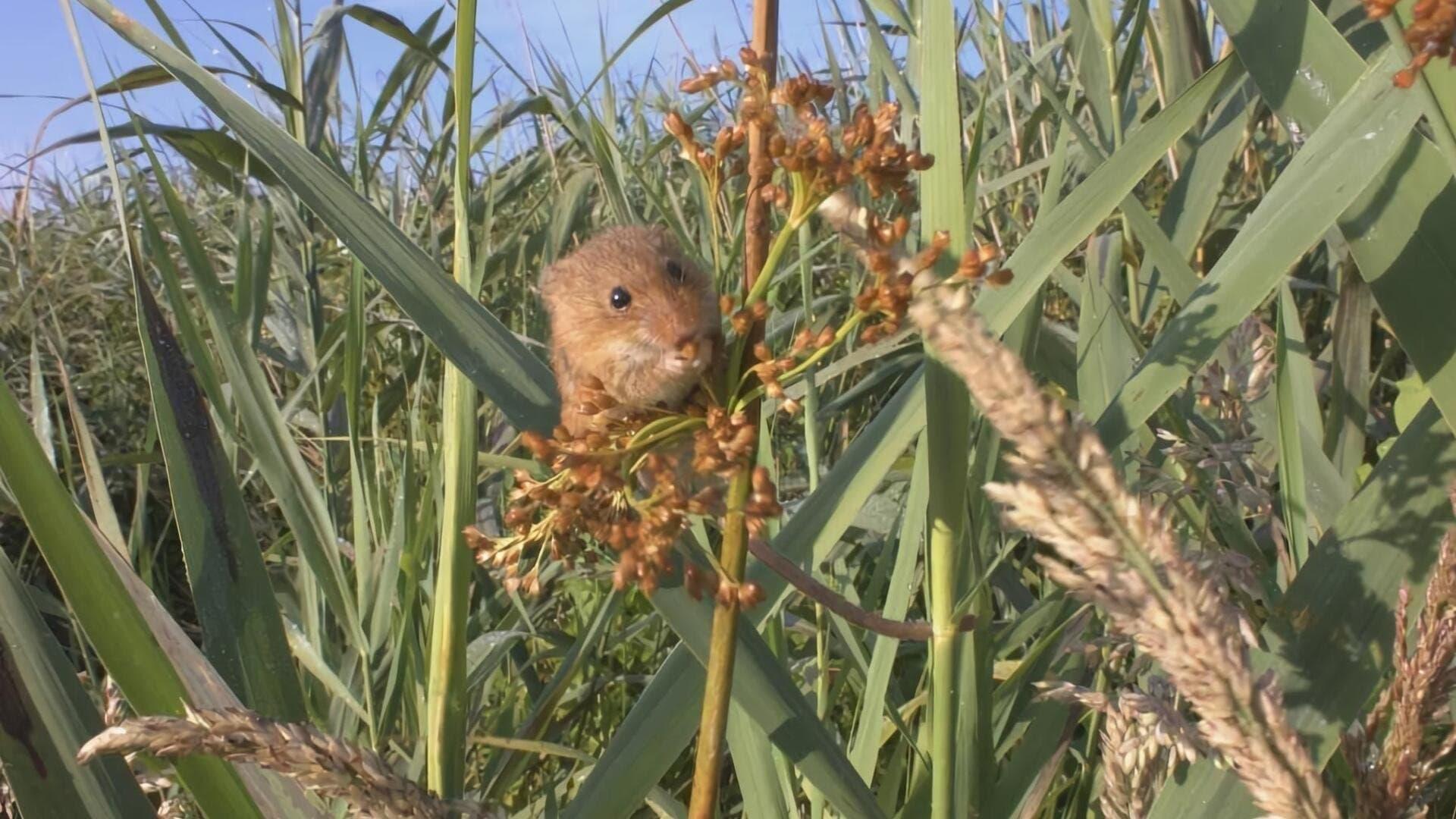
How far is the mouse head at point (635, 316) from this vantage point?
30.3 inches

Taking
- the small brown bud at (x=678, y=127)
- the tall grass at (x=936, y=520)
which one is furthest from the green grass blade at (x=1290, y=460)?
the small brown bud at (x=678, y=127)

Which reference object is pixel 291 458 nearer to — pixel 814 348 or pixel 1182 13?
pixel 814 348

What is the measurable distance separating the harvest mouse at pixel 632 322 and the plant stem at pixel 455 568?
0.09m

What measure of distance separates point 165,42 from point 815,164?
0.63 m

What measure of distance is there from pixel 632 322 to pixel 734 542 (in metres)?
0.32

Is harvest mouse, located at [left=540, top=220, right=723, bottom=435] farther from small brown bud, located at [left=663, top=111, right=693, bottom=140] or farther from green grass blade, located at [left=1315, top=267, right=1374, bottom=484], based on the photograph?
green grass blade, located at [left=1315, top=267, right=1374, bottom=484]

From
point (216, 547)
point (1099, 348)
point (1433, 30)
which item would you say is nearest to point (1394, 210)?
point (1433, 30)

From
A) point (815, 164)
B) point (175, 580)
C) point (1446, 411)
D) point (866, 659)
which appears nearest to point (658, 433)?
point (815, 164)

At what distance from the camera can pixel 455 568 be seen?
0.96 metres

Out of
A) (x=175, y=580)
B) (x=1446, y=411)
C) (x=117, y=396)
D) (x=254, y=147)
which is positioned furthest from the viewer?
(x=117, y=396)

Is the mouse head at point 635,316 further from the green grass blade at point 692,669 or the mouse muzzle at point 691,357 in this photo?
the green grass blade at point 692,669

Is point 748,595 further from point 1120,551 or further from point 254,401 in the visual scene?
point 254,401

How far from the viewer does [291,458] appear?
1274 mm

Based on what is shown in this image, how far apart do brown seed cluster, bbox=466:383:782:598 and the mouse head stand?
0.18 feet
